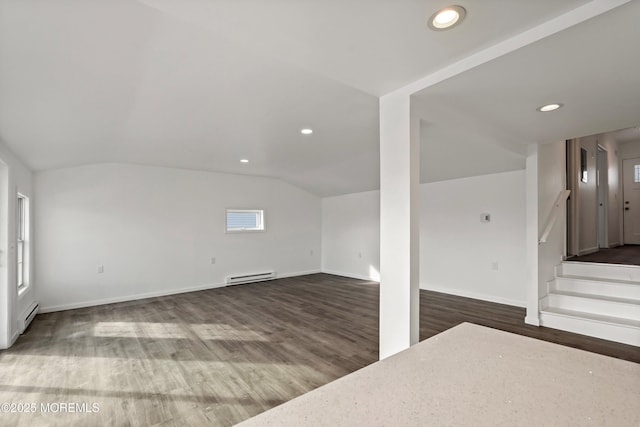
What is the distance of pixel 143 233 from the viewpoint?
533cm

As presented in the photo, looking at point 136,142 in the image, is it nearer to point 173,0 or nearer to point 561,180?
point 173,0

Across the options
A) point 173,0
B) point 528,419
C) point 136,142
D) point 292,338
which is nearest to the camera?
point 528,419

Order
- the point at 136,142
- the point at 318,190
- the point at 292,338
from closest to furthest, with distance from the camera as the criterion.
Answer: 1. the point at 292,338
2. the point at 136,142
3. the point at 318,190

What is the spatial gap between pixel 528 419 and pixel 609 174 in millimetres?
8367

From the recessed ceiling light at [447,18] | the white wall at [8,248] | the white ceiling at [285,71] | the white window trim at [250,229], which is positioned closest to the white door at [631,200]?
the white ceiling at [285,71]

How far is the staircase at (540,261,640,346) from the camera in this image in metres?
3.22

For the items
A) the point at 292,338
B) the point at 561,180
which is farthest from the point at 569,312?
the point at 292,338

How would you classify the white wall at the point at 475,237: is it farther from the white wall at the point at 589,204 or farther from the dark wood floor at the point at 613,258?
the white wall at the point at 589,204

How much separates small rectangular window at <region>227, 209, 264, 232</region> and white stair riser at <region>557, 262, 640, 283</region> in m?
5.59

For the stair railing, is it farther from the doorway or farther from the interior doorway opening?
the doorway

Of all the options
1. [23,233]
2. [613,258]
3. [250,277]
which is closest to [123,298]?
[23,233]

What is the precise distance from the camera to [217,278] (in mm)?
6188

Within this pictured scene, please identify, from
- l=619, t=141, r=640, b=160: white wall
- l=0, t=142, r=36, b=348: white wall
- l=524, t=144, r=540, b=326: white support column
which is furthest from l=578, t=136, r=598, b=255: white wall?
l=0, t=142, r=36, b=348: white wall

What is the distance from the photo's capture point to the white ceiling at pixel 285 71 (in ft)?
4.50
